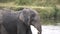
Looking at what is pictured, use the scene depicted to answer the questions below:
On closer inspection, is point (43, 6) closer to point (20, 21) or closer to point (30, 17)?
point (20, 21)

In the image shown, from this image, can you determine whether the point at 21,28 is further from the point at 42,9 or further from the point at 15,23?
the point at 42,9

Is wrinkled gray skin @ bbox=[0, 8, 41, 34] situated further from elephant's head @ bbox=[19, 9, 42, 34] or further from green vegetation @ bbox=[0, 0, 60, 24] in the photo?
green vegetation @ bbox=[0, 0, 60, 24]

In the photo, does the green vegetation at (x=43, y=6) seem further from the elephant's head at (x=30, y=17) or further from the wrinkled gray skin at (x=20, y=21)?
the elephant's head at (x=30, y=17)

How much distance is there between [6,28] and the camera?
743 cm

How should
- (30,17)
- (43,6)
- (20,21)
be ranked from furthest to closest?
(43,6) → (20,21) → (30,17)

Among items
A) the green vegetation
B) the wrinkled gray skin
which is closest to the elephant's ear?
the wrinkled gray skin

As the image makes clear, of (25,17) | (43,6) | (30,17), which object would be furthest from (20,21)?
(43,6)

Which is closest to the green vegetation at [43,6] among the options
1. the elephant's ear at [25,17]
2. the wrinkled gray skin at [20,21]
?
the wrinkled gray skin at [20,21]

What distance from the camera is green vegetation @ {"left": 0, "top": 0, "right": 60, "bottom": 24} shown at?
62.0 ft

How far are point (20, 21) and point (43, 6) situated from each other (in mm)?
15790

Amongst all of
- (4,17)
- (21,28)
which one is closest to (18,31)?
(21,28)

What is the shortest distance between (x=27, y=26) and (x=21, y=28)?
Result: 0.53 feet

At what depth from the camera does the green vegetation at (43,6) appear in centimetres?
1890

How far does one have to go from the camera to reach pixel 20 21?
7.19 metres
